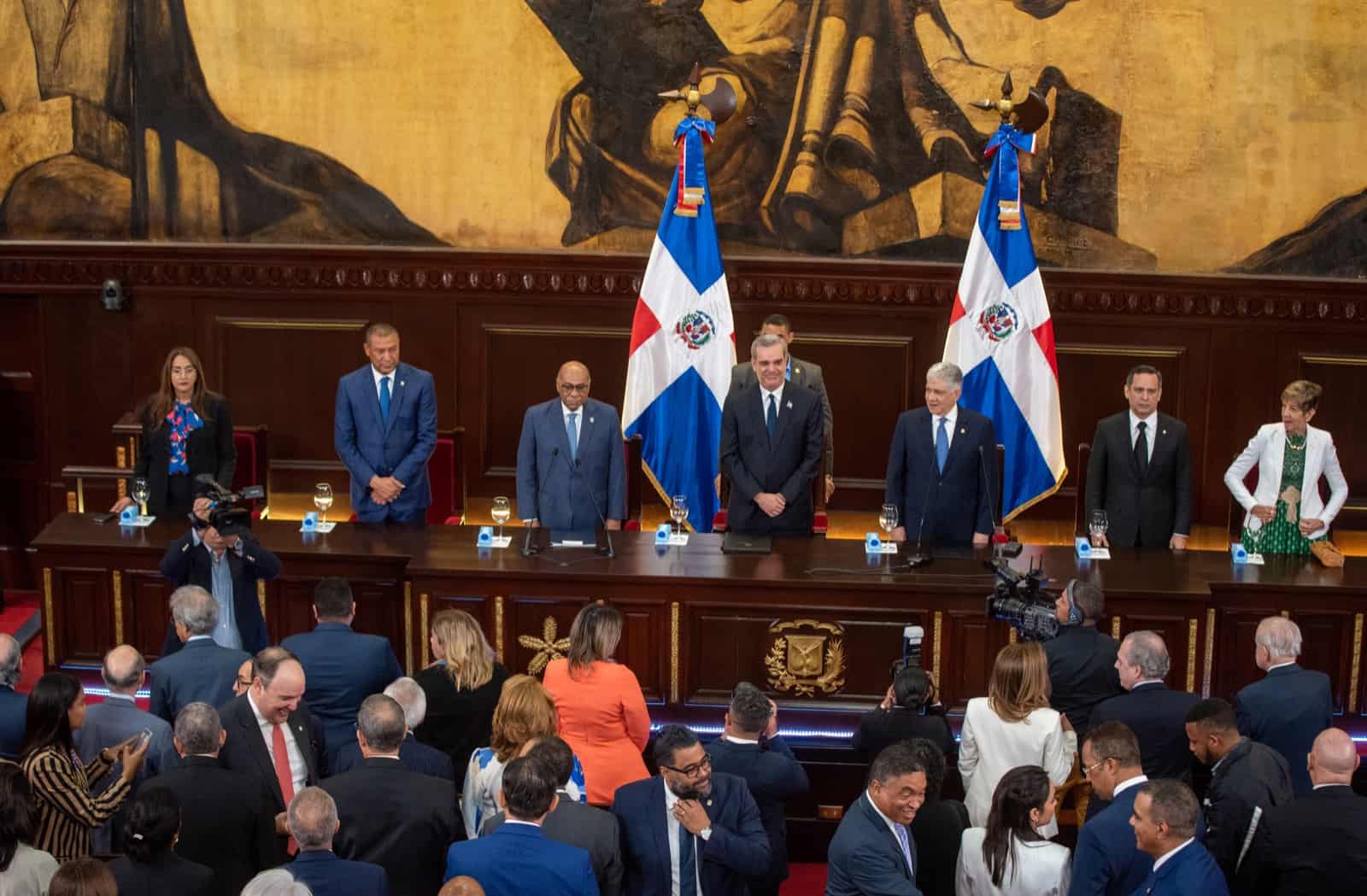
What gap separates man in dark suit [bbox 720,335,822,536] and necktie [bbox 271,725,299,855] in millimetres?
3208

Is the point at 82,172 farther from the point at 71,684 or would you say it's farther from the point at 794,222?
the point at 71,684

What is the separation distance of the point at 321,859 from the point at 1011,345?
6.36m

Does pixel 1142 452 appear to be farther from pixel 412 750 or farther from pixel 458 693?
pixel 412 750

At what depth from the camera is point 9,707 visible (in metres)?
5.63

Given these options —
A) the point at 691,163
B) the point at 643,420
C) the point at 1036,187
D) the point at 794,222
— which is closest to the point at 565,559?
the point at 643,420

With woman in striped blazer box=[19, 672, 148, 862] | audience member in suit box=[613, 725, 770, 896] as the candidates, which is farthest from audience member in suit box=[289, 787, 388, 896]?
woman in striped blazer box=[19, 672, 148, 862]

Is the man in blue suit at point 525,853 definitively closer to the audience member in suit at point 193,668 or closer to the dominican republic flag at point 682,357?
the audience member in suit at point 193,668

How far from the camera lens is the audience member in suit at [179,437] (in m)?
8.27

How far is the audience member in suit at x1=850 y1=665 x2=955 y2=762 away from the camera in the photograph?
5.61 meters

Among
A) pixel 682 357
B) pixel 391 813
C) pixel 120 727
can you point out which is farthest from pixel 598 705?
pixel 682 357

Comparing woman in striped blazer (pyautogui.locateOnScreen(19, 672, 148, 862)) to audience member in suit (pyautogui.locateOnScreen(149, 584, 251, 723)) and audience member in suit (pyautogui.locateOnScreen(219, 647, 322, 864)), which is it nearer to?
audience member in suit (pyautogui.locateOnScreen(219, 647, 322, 864))

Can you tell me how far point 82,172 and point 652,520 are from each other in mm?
4555

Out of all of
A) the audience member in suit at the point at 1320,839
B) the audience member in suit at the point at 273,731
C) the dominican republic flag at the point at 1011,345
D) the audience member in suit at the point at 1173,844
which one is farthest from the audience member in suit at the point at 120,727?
the dominican republic flag at the point at 1011,345

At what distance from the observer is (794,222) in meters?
10.7
